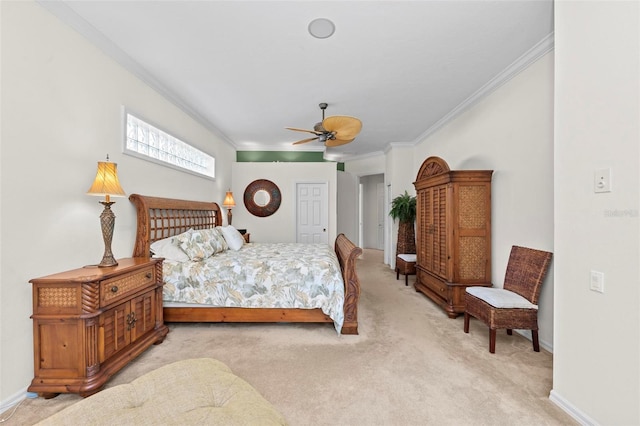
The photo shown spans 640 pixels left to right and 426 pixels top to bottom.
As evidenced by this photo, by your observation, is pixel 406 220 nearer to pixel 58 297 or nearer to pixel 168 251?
pixel 168 251

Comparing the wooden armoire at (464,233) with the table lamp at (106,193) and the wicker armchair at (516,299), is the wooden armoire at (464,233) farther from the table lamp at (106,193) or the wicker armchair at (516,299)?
the table lamp at (106,193)

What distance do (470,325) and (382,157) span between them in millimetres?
4821

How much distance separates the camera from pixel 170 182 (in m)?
3.66

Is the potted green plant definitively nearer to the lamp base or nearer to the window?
the window

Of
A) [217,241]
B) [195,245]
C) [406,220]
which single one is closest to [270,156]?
[217,241]

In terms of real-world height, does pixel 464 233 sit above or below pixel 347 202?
below

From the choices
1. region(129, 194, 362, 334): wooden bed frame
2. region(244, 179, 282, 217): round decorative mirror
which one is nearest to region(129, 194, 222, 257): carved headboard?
region(129, 194, 362, 334): wooden bed frame

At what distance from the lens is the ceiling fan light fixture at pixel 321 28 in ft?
7.24

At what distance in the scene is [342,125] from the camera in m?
3.28

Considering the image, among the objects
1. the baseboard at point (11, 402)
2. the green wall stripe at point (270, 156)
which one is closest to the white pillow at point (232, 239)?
the baseboard at point (11, 402)
